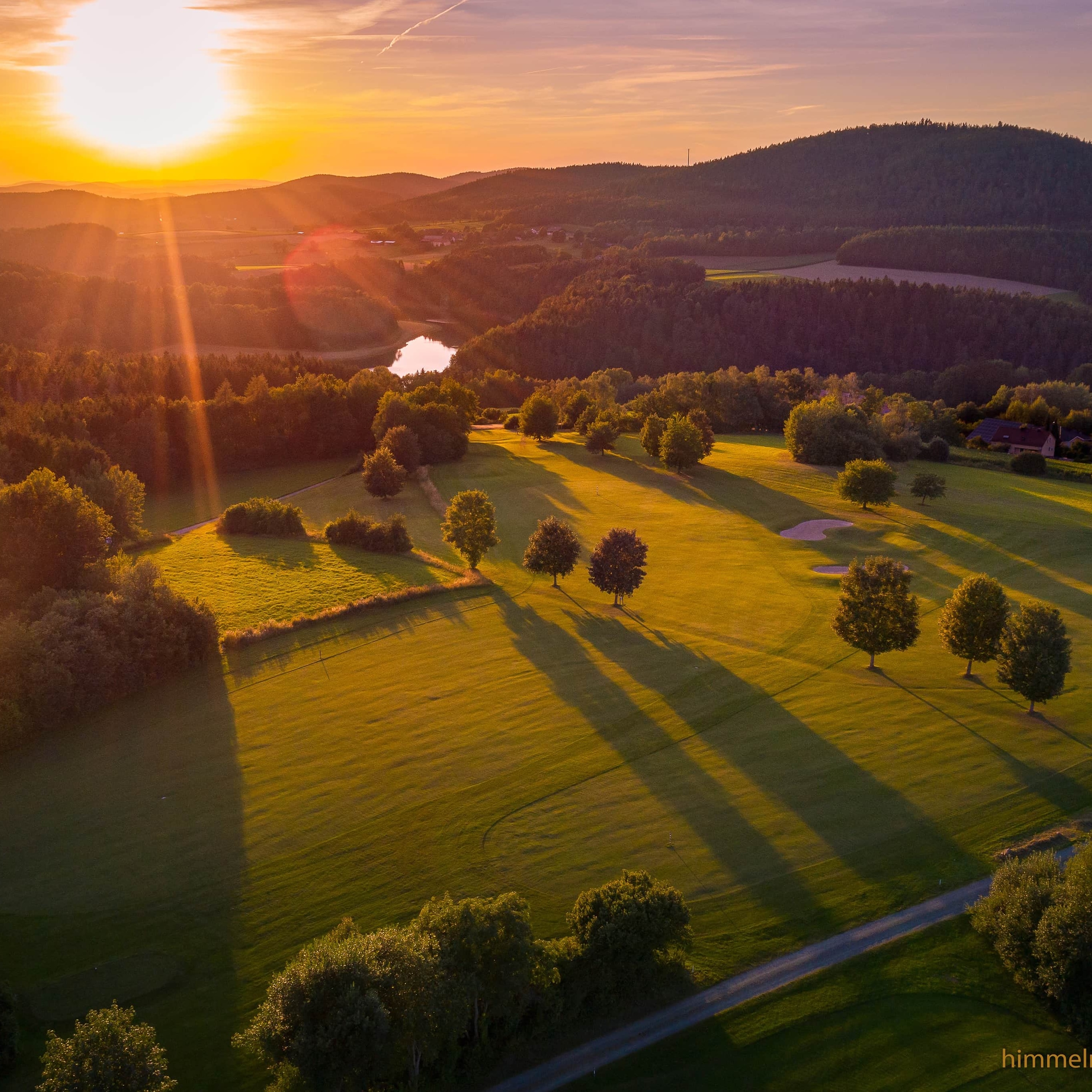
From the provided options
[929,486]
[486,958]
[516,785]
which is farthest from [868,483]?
[486,958]

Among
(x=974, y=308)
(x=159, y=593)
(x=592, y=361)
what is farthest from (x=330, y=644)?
(x=974, y=308)

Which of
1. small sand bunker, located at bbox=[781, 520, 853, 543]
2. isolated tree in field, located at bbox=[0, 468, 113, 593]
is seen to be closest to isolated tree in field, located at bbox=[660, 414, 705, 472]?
small sand bunker, located at bbox=[781, 520, 853, 543]

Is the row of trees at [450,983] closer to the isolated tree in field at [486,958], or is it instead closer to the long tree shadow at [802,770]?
the isolated tree in field at [486,958]

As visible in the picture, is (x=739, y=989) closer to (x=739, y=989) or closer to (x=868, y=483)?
(x=739, y=989)

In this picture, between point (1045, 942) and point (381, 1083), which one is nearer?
point (381, 1083)

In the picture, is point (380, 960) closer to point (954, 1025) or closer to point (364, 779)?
point (364, 779)
